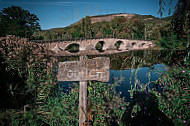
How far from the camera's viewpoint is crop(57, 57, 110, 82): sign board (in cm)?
203

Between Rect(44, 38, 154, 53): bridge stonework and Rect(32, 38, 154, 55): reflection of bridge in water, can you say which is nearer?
Rect(32, 38, 154, 55): reflection of bridge in water

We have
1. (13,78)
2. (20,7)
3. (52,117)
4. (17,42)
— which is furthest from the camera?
(20,7)

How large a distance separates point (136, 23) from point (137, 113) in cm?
5496

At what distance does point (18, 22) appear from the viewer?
26828 mm

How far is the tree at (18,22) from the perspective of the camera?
2353 cm

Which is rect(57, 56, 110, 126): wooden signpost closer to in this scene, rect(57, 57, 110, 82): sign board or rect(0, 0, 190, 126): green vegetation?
rect(57, 57, 110, 82): sign board

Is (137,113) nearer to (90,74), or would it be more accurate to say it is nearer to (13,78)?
(90,74)

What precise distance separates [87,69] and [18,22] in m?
31.1

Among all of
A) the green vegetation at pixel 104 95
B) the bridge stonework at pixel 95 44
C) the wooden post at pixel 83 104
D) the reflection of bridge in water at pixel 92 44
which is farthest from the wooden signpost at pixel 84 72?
the bridge stonework at pixel 95 44

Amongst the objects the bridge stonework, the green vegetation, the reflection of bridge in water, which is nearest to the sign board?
the green vegetation

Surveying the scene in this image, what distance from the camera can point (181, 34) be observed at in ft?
7.46

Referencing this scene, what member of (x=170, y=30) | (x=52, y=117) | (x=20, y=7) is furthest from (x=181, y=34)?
(x=20, y=7)

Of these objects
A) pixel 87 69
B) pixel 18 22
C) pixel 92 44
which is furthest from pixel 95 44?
pixel 87 69

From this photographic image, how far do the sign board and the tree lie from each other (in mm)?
25962
